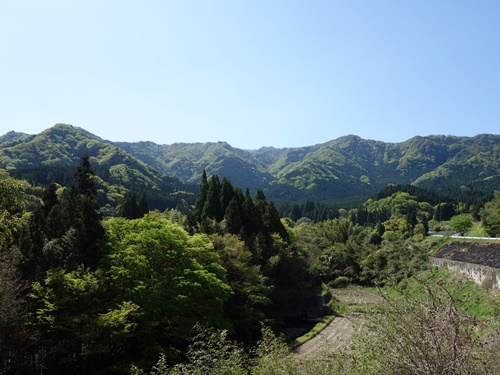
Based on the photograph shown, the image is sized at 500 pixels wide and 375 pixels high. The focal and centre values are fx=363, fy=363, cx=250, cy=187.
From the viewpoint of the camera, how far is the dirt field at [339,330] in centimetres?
3288

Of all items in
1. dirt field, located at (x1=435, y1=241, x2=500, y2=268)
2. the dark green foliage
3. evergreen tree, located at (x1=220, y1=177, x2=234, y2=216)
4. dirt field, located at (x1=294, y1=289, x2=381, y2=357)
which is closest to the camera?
the dark green foliage

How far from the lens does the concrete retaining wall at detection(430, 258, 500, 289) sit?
124 ft

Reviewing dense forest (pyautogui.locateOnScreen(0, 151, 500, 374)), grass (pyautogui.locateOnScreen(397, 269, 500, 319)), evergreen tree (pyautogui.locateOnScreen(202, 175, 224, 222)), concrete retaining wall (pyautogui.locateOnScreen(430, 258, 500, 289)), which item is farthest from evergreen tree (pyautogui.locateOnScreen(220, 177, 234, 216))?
concrete retaining wall (pyautogui.locateOnScreen(430, 258, 500, 289))

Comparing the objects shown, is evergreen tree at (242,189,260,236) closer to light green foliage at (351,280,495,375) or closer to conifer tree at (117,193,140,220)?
conifer tree at (117,193,140,220)

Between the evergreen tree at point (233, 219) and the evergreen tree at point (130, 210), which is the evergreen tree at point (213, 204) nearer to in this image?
the evergreen tree at point (233, 219)

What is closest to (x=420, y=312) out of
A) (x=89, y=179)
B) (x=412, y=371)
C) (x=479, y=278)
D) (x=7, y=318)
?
(x=412, y=371)

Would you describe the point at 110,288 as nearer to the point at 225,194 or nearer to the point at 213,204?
the point at 213,204

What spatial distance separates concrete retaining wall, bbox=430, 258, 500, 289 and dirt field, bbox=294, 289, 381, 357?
1115 centimetres

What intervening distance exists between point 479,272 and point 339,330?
17227 mm

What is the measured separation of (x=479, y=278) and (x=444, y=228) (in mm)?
51186

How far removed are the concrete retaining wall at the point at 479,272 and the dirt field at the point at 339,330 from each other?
11.1 meters

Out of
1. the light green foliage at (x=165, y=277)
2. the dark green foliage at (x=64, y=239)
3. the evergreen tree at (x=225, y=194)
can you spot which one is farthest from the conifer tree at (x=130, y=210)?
the light green foliage at (x=165, y=277)

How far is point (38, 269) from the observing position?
2573 cm

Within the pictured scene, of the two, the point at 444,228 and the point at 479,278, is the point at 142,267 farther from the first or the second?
the point at 444,228
